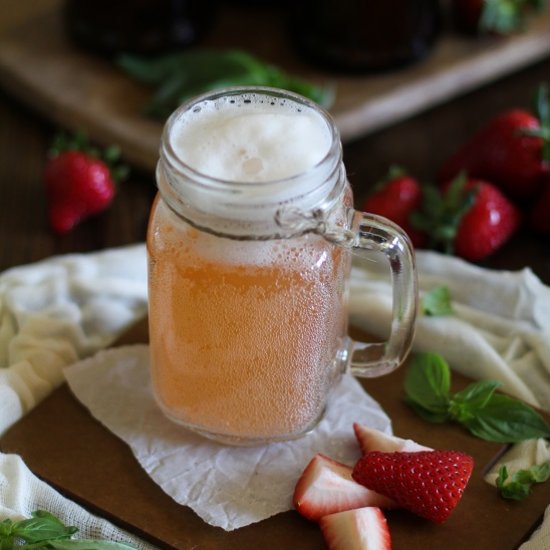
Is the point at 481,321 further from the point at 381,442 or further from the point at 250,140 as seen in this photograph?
the point at 250,140

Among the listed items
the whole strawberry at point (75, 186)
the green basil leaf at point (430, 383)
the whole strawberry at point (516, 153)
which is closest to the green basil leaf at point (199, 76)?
the whole strawberry at point (75, 186)

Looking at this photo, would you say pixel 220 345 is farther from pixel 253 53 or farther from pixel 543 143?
pixel 253 53

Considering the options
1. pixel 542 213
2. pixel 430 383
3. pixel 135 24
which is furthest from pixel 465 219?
pixel 135 24

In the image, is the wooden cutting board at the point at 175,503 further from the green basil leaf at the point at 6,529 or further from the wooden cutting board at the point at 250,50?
the wooden cutting board at the point at 250,50

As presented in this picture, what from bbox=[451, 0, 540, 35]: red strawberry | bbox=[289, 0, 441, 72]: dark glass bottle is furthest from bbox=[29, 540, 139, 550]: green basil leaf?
bbox=[451, 0, 540, 35]: red strawberry

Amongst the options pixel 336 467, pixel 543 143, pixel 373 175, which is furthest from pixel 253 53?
pixel 336 467

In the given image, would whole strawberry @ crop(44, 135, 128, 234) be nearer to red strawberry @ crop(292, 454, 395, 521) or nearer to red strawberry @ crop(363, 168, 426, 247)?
red strawberry @ crop(363, 168, 426, 247)
